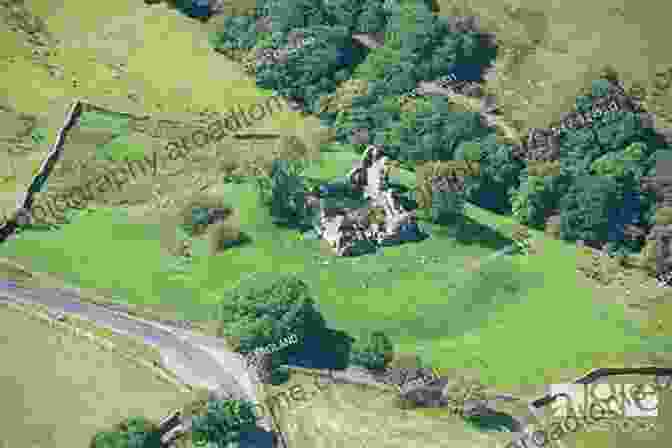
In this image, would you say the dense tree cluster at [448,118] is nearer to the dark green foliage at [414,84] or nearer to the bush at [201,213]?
the dark green foliage at [414,84]

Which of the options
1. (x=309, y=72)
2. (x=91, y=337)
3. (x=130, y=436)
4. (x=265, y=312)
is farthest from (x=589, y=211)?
(x=130, y=436)

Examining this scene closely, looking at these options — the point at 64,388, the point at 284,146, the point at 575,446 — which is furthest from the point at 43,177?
the point at 575,446

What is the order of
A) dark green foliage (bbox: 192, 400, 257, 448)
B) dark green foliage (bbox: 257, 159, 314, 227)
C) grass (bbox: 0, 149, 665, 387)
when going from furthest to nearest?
dark green foliage (bbox: 257, 159, 314, 227) < grass (bbox: 0, 149, 665, 387) < dark green foliage (bbox: 192, 400, 257, 448)

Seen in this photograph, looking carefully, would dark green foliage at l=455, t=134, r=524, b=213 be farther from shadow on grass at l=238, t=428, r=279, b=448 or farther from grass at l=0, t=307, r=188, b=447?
grass at l=0, t=307, r=188, b=447

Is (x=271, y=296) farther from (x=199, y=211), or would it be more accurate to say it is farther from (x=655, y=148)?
(x=655, y=148)

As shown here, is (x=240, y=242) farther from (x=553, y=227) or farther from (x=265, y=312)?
(x=553, y=227)

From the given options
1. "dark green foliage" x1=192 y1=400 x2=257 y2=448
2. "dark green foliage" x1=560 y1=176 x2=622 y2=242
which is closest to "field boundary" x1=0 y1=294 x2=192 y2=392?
"dark green foliage" x1=192 y1=400 x2=257 y2=448
